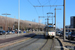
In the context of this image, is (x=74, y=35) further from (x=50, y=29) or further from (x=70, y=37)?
(x=50, y=29)

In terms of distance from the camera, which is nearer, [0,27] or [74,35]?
[74,35]

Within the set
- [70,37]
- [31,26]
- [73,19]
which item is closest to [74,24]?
[73,19]

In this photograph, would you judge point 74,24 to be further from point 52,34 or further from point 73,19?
point 52,34

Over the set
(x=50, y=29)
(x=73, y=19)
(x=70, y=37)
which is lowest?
(x=70, y=37)

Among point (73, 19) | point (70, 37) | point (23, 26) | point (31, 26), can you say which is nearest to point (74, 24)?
point (73, 19)

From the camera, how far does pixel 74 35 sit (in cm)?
2495

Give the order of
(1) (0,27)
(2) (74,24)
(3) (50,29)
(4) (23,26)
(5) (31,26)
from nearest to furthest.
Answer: (3) (50,29) < (1) (0,27) < (2) (74,24) < (4) (23,26) < (5) (31,26)

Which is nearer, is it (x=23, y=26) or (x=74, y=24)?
(x=74, y=24)

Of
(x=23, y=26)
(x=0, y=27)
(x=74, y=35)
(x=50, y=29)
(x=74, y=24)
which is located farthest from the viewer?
(x=23, y=26)

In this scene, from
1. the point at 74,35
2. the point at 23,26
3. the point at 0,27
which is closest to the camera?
the point at 74,35

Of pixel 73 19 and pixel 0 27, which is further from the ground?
pixel 73 19

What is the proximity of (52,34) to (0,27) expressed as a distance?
1794 inches

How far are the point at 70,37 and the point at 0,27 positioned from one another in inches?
1908

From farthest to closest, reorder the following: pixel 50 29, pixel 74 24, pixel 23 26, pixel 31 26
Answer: pixel 31 26 < pixel 23 26 < pixel 74 24 < pixel 50 29
